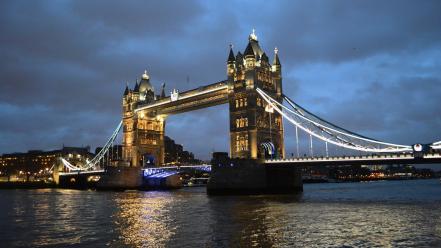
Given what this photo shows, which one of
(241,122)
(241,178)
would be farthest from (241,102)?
(241,178)

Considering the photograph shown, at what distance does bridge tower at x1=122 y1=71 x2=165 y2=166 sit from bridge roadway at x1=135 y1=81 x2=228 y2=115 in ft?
20.9

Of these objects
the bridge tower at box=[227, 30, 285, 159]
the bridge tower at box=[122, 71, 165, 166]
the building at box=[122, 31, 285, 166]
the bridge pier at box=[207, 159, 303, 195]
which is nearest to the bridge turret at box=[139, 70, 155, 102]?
the bridge tower at box=[122, 71, 165, 166]

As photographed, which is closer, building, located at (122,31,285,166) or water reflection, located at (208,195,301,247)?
water reflection, located at (208,195,301,247)

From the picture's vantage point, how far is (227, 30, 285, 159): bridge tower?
64.4 m

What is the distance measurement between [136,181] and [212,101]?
24487mm

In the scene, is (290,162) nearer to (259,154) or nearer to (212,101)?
(259,154)

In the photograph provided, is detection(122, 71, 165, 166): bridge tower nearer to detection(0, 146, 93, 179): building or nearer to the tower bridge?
the tower bridge

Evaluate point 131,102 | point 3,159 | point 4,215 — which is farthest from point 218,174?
point 3,159

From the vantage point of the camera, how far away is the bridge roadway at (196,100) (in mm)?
71250

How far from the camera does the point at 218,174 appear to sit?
194 feet

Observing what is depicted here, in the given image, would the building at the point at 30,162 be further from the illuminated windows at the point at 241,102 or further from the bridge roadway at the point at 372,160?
the bridge roadway at the point at 372,160

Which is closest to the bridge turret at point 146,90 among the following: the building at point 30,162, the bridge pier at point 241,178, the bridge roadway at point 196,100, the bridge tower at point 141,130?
the bridge tower at point 141,130

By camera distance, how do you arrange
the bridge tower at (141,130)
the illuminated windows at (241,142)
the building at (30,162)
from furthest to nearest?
the building at (30,162), the bridge tower at (141,130), the illuminated windows at (241,142)

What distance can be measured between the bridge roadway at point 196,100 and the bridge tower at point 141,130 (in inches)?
251
